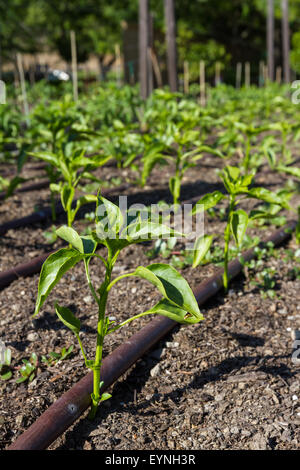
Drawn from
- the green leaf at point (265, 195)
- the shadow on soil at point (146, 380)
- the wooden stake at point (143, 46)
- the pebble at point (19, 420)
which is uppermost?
the wooden stake at point (143, 46)

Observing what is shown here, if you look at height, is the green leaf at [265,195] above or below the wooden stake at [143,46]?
below

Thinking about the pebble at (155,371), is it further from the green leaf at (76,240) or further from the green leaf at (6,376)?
the green leaf at (76,240)

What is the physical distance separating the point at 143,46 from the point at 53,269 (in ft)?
27.0

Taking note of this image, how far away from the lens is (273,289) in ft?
8.73

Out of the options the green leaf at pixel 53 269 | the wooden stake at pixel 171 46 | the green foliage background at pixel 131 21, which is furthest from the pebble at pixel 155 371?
the green foliage background at pixel 131 21

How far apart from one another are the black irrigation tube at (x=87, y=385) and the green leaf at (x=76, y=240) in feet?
1.72

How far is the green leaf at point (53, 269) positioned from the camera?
133cm

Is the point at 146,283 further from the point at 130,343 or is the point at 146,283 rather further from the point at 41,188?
the point at 41,188

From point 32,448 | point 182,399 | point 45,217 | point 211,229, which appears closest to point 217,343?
point 182,399

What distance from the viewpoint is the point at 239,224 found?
2.28 meters

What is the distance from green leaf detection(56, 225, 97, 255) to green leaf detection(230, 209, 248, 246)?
90cm

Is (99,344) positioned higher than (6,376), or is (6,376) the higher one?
(99,344)

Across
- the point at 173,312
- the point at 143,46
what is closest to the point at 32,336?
the point at 173,312

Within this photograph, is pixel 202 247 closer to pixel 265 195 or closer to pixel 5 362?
pixel 265 195
